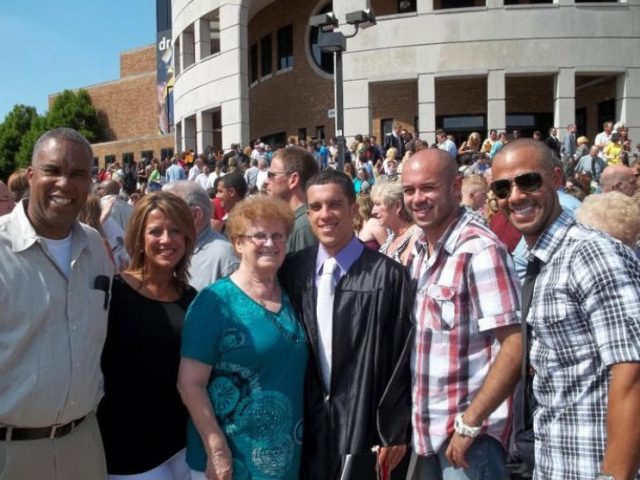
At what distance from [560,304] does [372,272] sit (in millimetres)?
987

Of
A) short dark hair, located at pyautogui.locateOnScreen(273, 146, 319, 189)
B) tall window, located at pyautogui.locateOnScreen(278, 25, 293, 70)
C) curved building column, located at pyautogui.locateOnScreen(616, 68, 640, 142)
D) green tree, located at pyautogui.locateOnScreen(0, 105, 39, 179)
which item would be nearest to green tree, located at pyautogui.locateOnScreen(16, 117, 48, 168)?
green tree, located at pyautogui.locateOnScreen(0, 105, 39, 179)

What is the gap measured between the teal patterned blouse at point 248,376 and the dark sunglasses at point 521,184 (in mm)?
1198

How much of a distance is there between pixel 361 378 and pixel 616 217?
6.00 ft

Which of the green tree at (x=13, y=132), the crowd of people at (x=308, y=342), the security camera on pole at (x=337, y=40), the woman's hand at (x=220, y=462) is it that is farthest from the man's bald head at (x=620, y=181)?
the green tree at (x=13, y=132)

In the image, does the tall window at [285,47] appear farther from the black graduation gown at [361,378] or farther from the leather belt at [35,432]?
the leather belt at [35,432]

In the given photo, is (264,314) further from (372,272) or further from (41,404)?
(41,404)

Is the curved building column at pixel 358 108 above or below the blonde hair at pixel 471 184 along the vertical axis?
above

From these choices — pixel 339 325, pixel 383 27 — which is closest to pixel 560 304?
pixel 339 325

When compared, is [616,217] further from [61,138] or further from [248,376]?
[61,138]

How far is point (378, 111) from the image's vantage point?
28172 millimetres

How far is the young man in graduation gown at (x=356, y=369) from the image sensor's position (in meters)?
3.18

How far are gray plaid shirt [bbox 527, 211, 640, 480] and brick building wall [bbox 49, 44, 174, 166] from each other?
176 ft

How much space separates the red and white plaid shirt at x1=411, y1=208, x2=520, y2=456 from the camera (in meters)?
3.05

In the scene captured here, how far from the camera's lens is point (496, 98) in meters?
23.6
